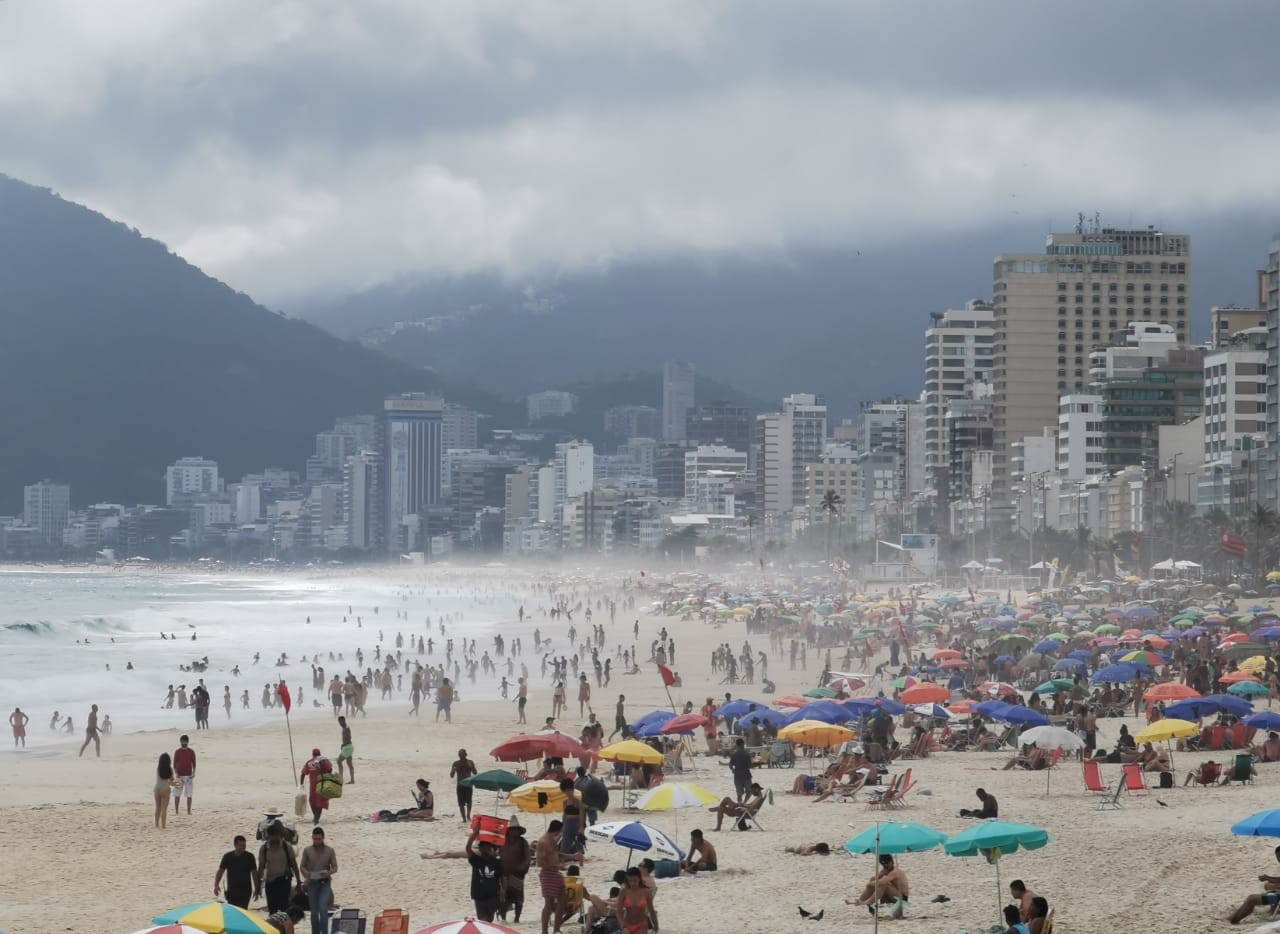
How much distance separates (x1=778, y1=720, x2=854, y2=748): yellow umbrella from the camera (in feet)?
77.0

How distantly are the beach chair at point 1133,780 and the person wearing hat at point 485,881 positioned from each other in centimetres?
987

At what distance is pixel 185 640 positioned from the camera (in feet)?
261

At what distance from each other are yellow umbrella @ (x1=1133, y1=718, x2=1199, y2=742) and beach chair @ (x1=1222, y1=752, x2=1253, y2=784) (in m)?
0.79

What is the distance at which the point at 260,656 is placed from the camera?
65750 millimetres

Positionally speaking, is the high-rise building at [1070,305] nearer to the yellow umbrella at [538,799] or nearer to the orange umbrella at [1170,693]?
the orange umbrella at [1170,693]

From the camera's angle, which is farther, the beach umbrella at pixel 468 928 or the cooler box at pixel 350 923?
the cooler box at pixel 350 923

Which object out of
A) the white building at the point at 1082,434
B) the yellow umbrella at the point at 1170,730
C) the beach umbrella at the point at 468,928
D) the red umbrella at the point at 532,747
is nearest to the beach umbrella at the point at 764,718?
the yellow umbrella at the point at 1170,730

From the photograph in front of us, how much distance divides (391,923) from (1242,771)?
13396 millimetres

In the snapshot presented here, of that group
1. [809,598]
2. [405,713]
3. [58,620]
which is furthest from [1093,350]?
[405,713]

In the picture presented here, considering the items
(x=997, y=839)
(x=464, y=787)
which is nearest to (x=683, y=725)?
(x=464, y=787)

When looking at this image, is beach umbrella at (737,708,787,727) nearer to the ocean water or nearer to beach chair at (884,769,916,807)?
beach chair at (884,769,916,807)

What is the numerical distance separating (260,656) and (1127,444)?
78.3m

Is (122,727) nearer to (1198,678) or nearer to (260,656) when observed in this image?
(1198,678)

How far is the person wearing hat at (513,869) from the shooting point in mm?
15500
